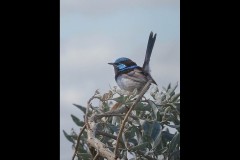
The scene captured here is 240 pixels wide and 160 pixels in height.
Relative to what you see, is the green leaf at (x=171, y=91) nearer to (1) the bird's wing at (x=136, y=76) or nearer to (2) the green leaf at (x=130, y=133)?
(1) the bird's wing at (x=136, y=76)

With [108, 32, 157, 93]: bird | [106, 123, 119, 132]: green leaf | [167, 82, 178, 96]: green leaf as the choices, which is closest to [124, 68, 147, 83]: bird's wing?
[108, 32, 157, 93]: bird

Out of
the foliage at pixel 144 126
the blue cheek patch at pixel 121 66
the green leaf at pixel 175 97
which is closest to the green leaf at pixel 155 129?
the foliage at pixel 144 126

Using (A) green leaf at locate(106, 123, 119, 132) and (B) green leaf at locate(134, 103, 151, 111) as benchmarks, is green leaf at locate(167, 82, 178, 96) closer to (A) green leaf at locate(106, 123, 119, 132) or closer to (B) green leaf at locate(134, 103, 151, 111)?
(B) green leaf at locate(134, 103, 151, 111)
